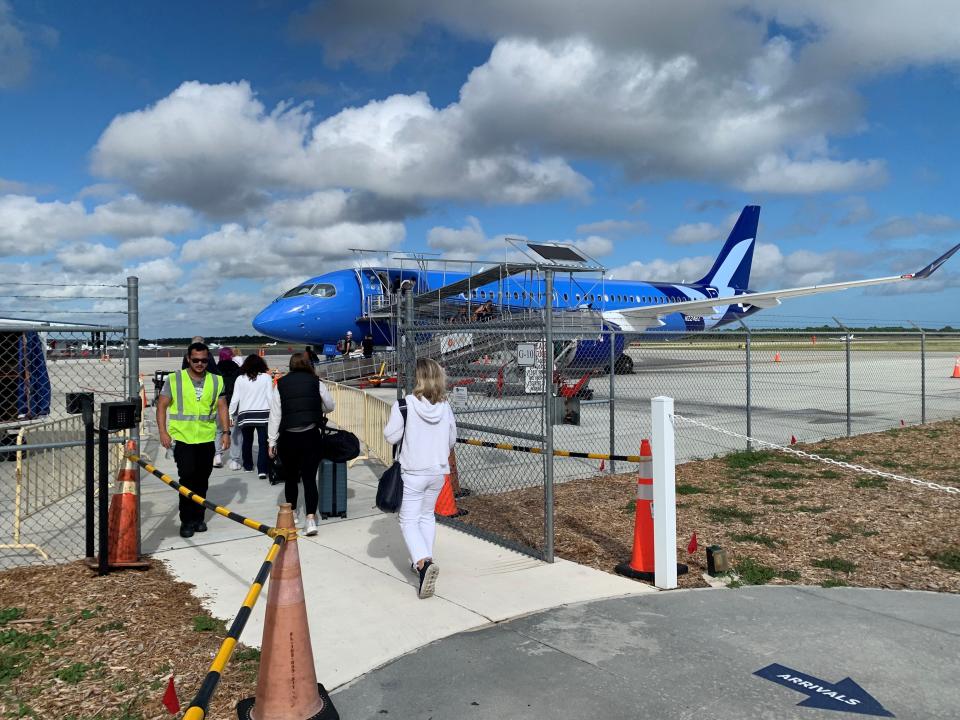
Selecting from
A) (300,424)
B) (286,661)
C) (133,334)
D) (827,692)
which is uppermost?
(133,334)

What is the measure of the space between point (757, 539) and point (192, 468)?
17.1ft

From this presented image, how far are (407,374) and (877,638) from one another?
512 centimetres

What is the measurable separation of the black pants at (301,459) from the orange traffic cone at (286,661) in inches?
129

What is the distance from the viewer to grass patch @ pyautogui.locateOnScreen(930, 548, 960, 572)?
5.85 metres

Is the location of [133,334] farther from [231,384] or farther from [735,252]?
[735,252]

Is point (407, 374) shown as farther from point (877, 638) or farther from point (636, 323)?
point (636, 323)

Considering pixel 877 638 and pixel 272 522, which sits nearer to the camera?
pixel 877 638

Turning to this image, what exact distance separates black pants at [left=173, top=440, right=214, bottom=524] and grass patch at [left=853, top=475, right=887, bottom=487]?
7.43m

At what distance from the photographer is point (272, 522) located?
292 inches

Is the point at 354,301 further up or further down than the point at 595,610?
further up

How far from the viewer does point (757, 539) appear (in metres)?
6.66

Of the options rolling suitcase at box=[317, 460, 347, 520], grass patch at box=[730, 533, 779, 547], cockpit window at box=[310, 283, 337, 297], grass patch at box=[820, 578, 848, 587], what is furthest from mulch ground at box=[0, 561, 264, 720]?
cockpit window at box=[310, 283, 337, 297]

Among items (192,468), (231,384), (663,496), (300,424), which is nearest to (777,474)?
(663,496)

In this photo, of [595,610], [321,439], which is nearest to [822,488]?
[595,610]
